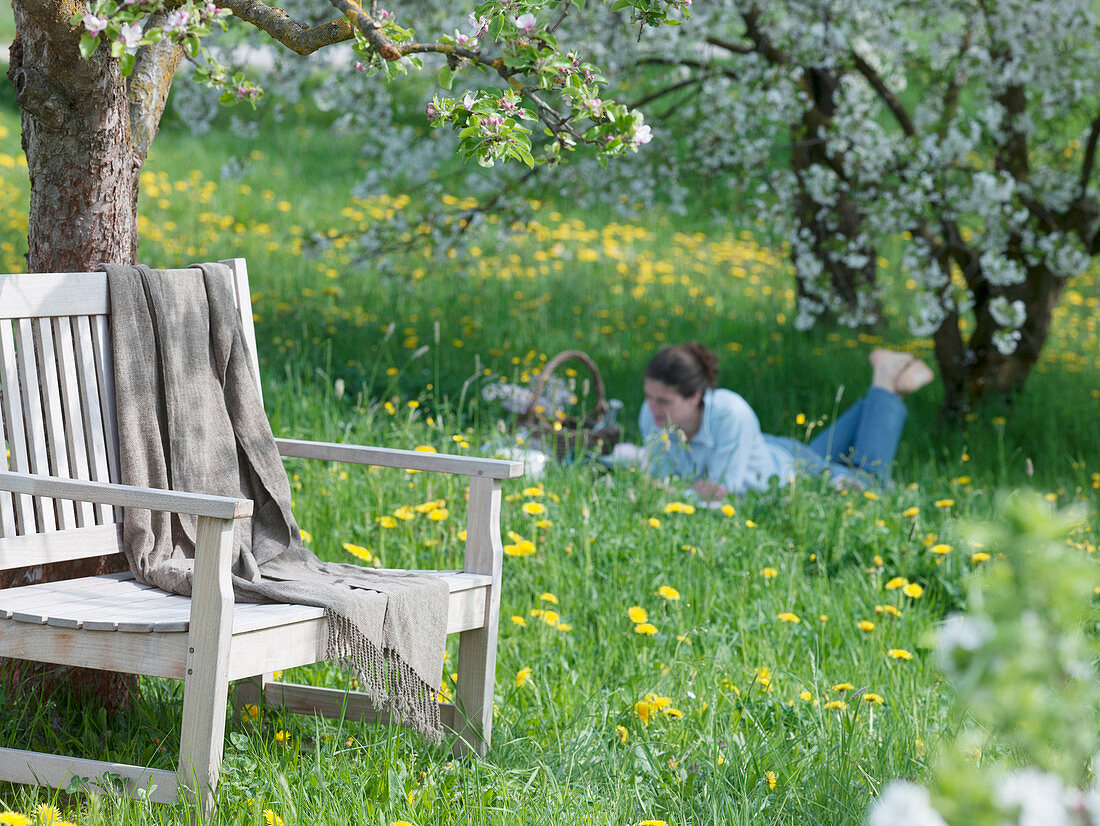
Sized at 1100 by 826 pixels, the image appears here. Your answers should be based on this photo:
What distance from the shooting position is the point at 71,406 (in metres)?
2.38

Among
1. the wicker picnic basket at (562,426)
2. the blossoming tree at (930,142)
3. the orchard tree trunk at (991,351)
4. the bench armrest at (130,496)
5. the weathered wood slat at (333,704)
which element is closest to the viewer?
the bench armrest at (130,496)

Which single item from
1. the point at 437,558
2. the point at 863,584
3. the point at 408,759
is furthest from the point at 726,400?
the point at 408,759

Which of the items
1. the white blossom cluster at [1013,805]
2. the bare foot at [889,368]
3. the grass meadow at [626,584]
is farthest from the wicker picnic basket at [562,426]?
the white blossom cluster at [1013,805]

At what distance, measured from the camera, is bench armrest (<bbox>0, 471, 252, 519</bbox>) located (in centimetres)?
188

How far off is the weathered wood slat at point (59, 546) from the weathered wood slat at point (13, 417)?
0.04 metres

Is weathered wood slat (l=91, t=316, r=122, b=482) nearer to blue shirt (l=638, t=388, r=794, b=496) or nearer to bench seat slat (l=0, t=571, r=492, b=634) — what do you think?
bench seat slat (l=0, t=571, r=492, b=634)

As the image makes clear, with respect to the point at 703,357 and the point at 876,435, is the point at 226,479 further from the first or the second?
the point at 876,435

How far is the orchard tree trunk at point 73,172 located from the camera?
95.3 inches

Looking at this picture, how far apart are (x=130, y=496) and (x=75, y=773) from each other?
20.7 inches

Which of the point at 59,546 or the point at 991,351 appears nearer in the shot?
the point at 59,546

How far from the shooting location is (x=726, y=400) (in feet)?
14.6

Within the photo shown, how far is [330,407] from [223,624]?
9.08 feet

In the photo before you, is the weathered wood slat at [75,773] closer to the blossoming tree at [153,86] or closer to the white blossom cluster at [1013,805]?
the blossoming tree at [153,86]

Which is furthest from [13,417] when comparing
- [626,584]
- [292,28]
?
[626,584]
